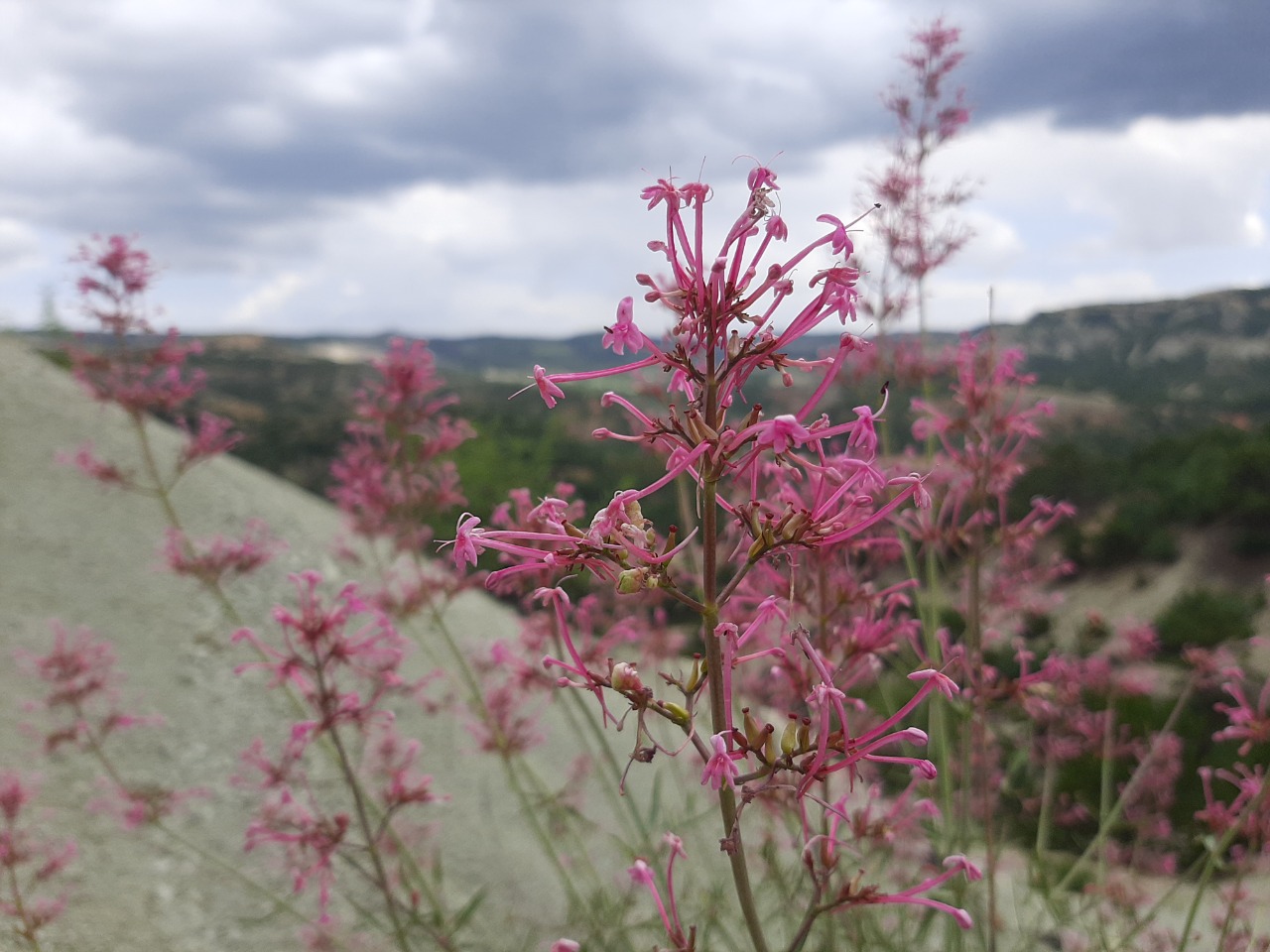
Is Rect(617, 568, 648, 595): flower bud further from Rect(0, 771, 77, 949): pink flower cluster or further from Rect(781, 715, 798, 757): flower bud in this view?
Rect(0, 771, 77, 949): pink flower cluster

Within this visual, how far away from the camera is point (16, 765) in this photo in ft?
20.9

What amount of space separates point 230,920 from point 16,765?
2.38 m

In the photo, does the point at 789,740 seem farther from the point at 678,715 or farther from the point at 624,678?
the point at 624,678

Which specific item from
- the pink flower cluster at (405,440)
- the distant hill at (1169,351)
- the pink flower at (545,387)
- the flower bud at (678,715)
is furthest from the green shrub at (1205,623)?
the distant hill at (1169,351)

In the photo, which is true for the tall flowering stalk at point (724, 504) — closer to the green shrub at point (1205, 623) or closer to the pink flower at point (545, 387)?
the pink flower at point (545, 387)

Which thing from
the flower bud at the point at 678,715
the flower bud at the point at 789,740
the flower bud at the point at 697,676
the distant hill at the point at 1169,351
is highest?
the distant hill at the point at 1169,351


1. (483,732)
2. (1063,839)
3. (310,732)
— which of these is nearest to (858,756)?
(310,732)

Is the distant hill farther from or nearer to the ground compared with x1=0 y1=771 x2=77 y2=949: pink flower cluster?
farther from the ground

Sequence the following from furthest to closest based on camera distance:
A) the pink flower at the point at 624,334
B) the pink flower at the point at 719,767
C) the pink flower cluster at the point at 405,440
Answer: the pink flower cluster at the point at 405,440
the pink flower at the point at 624,334
the pink flower at the point at 719,767

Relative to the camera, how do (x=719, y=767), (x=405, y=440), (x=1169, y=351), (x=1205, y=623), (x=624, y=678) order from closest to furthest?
(x=719, y=767)
(x=624, y=678)
(x=405, y=440)
(x=1205, y=623)
(x=1169, y=351)

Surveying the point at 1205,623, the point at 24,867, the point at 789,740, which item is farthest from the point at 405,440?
the point at 1205,623

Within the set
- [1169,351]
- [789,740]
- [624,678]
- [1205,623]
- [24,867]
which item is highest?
[1169,351]

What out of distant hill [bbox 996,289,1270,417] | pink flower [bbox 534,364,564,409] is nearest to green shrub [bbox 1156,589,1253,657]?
pink flower [bbox 534,364,564,409]

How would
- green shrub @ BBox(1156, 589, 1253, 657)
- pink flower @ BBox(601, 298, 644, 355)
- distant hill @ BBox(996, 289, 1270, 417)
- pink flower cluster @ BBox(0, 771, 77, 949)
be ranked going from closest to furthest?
pink flower @ BBox(601, 298, 644, 355)
pink flower cluster @ BBox(0, 771, 77, 949)
green shrub @ BBox(1156, 589, 1253, 657)
distant hill @ BBox(996, 289, 1270, 417)
